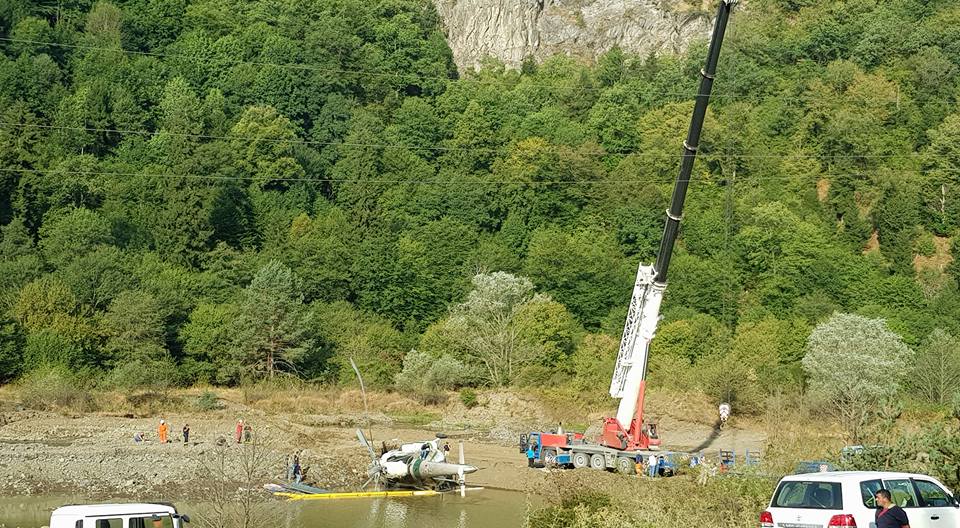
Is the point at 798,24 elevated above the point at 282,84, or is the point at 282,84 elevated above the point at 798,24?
the point at 798,24

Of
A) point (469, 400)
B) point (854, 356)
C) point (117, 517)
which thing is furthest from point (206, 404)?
point (117, 517)

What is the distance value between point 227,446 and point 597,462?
15860 mm

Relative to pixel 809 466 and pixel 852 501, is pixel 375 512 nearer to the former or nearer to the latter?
pixel 809 466

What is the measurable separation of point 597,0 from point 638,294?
125285 mm

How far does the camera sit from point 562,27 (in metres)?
158

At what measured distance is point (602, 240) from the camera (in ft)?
324

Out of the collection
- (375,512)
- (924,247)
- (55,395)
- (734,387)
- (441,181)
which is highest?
(441,181)

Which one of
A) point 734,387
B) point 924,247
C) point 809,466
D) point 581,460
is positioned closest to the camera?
point 809,466

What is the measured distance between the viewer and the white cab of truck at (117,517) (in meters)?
19.3

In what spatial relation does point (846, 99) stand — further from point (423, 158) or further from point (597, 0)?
point (597, 0)

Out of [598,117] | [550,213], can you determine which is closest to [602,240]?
[550,213]

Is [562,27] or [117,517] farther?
[562,27]

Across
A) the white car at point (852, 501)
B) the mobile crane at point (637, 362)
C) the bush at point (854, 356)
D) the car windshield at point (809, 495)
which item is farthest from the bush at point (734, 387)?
the car windshield at point (809, 495)

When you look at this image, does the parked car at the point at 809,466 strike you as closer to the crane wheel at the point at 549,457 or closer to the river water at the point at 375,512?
the river water at the point at 375,512
